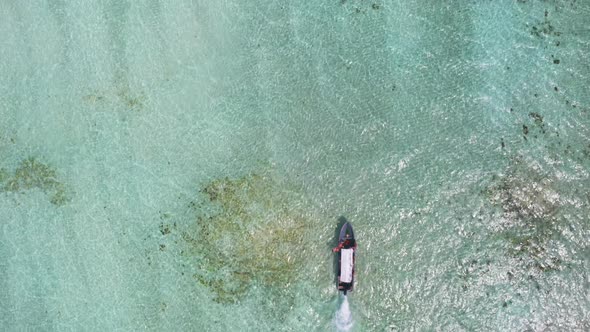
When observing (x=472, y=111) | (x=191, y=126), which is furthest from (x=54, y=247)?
(x=472, y=111)

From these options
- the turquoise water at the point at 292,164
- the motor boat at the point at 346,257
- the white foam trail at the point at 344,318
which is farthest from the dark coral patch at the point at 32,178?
the white foam trail at the point at 344,318

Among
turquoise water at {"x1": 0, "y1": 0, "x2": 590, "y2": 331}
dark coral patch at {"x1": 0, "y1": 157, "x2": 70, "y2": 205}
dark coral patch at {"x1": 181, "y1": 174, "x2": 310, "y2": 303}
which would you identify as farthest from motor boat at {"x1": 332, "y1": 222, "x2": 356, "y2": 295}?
dark coral patch at {"x1": 0, "y1": 157, "x2": 70, "y2": 205}

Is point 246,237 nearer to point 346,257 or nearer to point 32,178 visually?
point 346,257

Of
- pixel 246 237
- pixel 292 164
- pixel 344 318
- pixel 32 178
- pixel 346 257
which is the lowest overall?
pixel 344 318

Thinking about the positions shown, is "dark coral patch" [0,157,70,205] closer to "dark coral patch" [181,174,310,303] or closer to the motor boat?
"dark coral patch" [181,174,310,303]

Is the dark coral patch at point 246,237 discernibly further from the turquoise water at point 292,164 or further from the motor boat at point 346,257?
the motor boat at point 346,257

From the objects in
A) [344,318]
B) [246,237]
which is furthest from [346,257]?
[246,237]

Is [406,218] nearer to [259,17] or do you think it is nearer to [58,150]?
[259,17]
